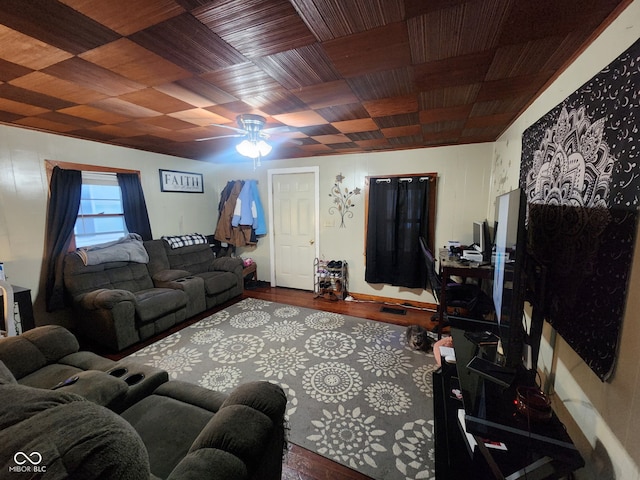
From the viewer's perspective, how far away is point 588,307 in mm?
1084

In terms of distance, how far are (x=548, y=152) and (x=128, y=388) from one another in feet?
8.77

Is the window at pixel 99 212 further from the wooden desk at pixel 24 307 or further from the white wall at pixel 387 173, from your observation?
the white wall at pixel 387 173

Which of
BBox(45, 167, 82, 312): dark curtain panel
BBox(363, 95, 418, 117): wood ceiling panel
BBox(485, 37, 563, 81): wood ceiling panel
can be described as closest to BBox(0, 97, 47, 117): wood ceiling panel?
BBox(45, 167, 82, 312): dark curtain panel

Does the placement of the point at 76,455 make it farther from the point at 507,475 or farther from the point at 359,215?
the point at 359,215

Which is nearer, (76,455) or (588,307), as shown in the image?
(76,455)

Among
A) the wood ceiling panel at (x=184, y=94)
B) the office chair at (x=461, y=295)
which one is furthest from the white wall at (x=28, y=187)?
the office chair at (x=461, y=295)

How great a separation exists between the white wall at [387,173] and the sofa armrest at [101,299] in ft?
7.88

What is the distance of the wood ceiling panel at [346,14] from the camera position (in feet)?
3.44

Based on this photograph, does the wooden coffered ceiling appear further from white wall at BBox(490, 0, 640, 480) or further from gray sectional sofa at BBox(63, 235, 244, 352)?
gray sectional sofa at BBox(63, 235, 244, 352)

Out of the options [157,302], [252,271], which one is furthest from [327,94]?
[252,271]

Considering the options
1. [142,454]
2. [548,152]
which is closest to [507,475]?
[142,454]

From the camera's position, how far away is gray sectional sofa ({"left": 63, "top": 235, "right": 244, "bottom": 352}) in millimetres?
2594

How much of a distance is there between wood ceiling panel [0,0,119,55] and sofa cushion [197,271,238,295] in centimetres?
275

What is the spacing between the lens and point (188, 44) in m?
1.30
